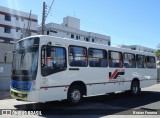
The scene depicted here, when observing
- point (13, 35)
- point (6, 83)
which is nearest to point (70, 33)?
point (13, 35)

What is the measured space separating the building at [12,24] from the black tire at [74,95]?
40384 millimetres

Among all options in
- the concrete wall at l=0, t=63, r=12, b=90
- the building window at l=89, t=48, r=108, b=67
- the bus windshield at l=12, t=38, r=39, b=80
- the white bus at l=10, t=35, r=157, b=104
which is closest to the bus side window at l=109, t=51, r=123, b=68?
the white bus at l=10, t=35, r=157, b=104

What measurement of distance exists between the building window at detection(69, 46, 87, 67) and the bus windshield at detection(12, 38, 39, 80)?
186 centimetres

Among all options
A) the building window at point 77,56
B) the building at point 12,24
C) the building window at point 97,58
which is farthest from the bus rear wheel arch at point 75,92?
the building at point 12,24

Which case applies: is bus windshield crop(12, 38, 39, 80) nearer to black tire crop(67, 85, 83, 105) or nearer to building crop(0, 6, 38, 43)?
black tire crop(67, 85, 83, 105)

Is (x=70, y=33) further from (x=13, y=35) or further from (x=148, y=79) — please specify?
(x=148, y=79)

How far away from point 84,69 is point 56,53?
1973mm

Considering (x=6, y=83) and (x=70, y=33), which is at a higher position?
(x=70, y=33)

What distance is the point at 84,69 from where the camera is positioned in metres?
11.0

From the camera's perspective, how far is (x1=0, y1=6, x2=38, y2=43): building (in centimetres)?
5072

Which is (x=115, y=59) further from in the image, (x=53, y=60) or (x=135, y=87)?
(x=53, y=60)

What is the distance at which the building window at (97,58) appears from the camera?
37.8 feet

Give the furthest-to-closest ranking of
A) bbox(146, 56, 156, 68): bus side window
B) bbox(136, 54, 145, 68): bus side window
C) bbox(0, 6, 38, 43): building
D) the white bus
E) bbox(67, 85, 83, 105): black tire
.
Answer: bbox(0, 6, 38, 43): building → bbox(146, 56, 156, 68): bus side window → bbox(136, 54, 145, 68): bus side window → bbox(67, 85, 83, 105): black tire → the white bus

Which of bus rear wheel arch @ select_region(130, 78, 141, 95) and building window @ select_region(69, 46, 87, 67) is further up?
building window @ select_region(69, 46, 87, 67)
